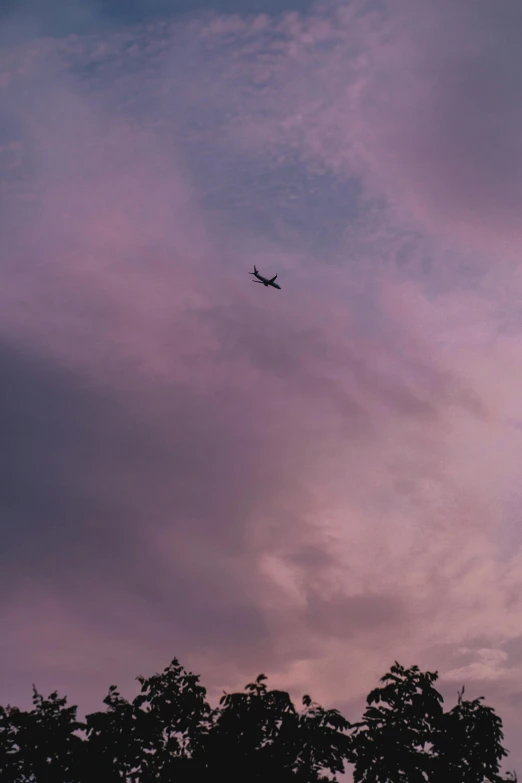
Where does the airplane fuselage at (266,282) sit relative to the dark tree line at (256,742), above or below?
above

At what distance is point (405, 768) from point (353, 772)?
1554mm

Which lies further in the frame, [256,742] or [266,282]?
[266,282]

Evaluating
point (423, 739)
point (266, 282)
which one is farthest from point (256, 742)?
point (266, 282)

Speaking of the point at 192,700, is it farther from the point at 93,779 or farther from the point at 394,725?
the point at 394,725

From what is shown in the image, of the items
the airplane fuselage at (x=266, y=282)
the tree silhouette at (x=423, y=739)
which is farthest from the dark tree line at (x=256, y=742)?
the airplane fuselage at (x=266, y=282)

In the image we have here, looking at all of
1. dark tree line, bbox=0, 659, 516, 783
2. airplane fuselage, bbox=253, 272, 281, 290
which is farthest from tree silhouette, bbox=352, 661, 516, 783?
airplane fuselage, bbox=253, 272, 281, 290

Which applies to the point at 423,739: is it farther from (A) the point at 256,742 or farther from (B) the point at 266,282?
(B) the point at 266,282

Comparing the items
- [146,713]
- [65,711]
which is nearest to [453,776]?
[146,713]

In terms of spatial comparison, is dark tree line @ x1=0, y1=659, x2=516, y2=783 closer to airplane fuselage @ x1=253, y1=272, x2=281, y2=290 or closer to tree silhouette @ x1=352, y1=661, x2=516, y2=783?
tree silhouette @ x1=352, y1=661, x2=516, y2=783

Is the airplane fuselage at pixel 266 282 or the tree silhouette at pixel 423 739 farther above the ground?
the airplane fuselage at pixel 266 282

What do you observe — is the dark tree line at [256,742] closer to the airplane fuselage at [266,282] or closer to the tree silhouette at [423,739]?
the tree silhouette at [423,739]

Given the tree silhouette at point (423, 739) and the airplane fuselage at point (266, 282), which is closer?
the tree silhouette at point (423, 739)

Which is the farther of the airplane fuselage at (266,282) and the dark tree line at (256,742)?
the airplane fuselage at (266,282)

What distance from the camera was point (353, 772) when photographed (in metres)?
19.6
